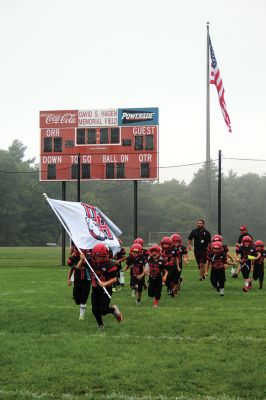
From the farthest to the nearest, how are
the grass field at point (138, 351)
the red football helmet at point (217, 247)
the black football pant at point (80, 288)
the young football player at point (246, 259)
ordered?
1. the young football player at point (246, 259)
2. the red football helmet at point (217, 247)
3. the black football pant at point (80, 288)
4. the grass field at point (138, 351)

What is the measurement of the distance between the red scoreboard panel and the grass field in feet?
50.8

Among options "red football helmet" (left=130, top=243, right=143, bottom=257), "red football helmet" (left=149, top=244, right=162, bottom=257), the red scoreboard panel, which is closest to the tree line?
the red scoreboard panel

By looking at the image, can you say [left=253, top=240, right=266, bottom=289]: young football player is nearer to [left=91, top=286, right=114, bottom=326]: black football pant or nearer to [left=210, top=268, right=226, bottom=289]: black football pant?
[left=210, top=268, right=226, bottom=289]: black football pant

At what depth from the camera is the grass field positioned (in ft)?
21.4

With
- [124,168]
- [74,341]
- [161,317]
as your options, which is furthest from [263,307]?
[124,168]

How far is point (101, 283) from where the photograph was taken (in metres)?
10.2

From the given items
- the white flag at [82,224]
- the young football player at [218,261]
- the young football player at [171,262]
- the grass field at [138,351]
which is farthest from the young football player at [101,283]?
the young football player at [218,261]

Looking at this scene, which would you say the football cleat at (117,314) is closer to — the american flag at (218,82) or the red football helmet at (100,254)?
the red football helmet at (100,254)

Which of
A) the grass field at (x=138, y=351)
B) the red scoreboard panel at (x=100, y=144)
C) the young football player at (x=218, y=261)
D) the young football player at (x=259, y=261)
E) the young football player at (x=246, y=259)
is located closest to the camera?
the grass field at (x=138, y=351)

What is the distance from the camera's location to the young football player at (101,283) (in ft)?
33.5

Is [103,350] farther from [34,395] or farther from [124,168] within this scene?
[124,168]

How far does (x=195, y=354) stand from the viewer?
812 centimetres

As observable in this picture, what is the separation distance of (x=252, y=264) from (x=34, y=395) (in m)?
11.1

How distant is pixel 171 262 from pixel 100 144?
14.9 metres
